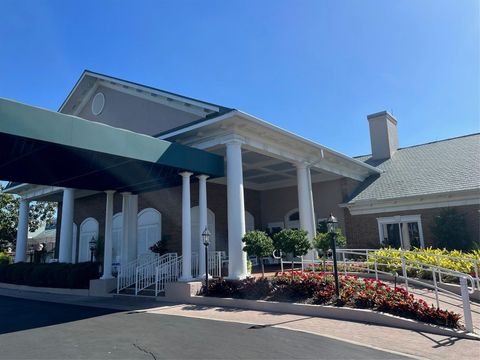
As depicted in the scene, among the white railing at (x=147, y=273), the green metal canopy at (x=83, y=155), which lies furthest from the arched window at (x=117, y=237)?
the green metal canopy at (x=83, y=155)

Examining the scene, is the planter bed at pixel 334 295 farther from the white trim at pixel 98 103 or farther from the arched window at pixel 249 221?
the white trim at pixel 98 103

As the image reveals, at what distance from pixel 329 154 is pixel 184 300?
29.7 feet

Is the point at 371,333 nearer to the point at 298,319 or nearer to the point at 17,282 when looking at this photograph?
the point at 298,319

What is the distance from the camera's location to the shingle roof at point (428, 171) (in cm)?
1691

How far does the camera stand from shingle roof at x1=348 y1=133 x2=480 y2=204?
16.9m

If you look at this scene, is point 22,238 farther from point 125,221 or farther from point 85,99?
point 125,221

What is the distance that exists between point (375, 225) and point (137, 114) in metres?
12.4

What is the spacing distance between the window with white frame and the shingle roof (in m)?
1.14

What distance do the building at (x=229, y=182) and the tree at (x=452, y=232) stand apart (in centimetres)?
46

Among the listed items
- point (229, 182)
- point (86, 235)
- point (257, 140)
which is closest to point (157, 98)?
point (257, 140)

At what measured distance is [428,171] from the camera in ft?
61.8

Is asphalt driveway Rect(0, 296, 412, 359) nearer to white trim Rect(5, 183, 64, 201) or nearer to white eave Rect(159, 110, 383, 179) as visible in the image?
white eave Rect(159, 110, 383, 179)

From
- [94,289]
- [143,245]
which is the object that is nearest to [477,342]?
[94,289]

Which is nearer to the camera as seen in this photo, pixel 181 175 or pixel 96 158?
pixel 96 158
